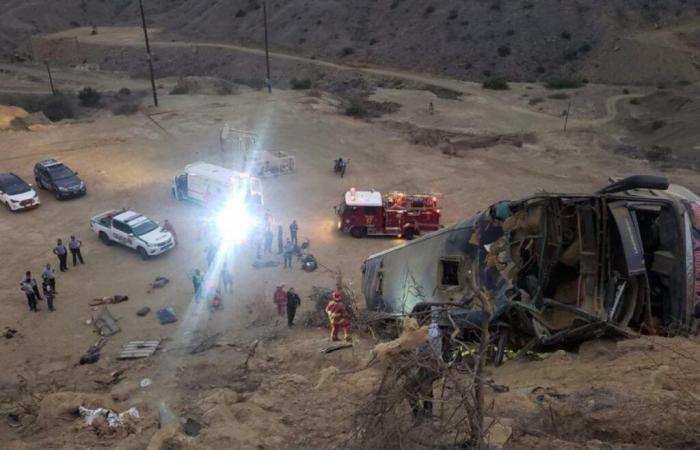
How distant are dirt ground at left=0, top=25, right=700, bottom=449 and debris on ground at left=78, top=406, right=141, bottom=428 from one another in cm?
19

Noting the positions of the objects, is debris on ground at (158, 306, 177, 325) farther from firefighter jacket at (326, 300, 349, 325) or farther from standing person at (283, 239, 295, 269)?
firefighter jacket at (326, 300, 349, 325)

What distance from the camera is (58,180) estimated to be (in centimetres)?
2747

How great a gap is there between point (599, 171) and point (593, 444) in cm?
2734

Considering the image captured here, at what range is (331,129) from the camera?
3800 cm

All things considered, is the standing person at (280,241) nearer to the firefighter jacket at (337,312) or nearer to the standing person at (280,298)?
the standing person at (280,298)

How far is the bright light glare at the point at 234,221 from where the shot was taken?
75.7ft

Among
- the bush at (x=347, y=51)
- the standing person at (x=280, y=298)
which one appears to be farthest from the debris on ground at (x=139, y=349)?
the bush at (x=347, y=51)

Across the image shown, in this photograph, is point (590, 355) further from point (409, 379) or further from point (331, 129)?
point (331, 129)

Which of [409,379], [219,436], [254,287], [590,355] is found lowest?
[254,287]

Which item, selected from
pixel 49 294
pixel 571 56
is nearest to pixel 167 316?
pixel 49 294

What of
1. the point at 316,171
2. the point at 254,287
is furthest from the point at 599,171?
the point at 254,287

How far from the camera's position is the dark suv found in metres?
27.2

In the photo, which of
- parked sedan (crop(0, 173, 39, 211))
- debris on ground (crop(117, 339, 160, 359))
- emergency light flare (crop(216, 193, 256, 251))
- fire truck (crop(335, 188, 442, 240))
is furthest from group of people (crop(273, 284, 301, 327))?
parked sedan (crop(0, 173, 39, 211))

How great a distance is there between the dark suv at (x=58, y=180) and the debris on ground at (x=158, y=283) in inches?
400
